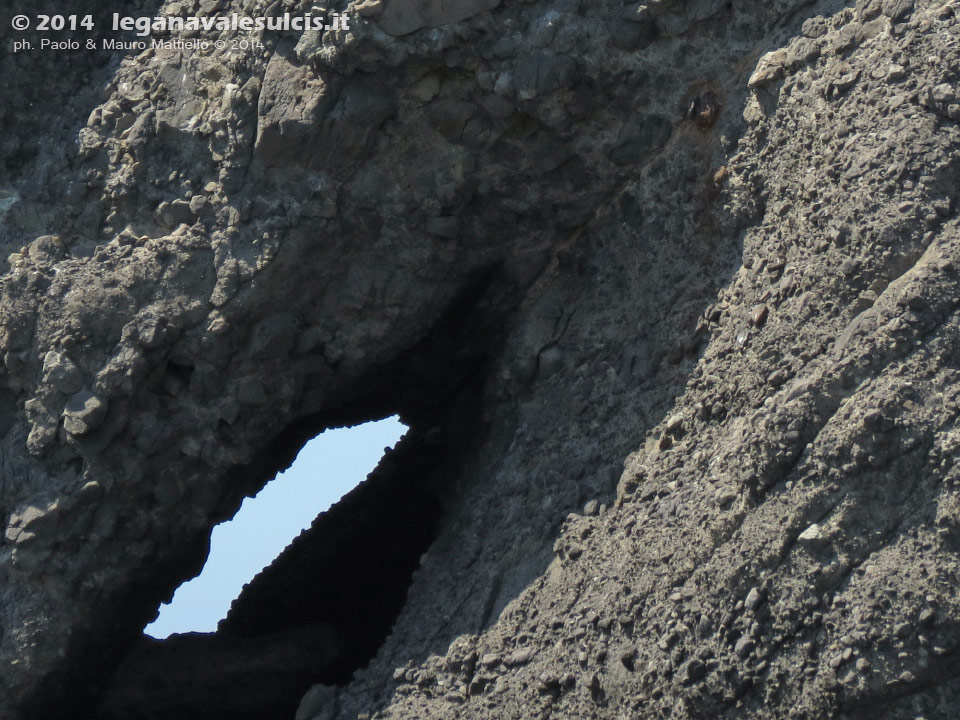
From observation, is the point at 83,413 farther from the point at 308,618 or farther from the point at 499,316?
the point at 308,618

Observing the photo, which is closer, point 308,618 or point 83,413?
point 83,413

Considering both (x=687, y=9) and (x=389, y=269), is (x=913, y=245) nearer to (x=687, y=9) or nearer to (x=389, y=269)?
(x=687, y=9)

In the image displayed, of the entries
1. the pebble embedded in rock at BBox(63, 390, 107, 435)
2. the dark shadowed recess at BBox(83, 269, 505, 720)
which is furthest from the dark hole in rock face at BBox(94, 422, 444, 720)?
the pebble embedded in rock at BBox(63, 390, 107, 435)

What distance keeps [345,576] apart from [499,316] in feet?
4.03

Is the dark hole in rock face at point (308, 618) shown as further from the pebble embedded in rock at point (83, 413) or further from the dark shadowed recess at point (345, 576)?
the pebble embedded in rock at point (83, 413)


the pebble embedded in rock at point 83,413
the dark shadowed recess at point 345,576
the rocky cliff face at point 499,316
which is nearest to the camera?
the rocky cliff face at point 499,316

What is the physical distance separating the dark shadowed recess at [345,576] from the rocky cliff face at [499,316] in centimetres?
2

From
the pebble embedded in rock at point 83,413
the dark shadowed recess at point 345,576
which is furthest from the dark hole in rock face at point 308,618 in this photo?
the pebble embedded in rock at point 83,413

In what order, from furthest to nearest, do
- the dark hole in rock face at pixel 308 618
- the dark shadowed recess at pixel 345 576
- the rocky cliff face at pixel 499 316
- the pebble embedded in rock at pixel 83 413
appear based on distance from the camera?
the dark hole in rock face at pixel 308 618 → the dark shadowed recess at pixel 345 576 → the pebble embedded in rock at pixel 83 413 → the rocky cliff face at pixel 499 316

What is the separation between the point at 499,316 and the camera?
3.29m

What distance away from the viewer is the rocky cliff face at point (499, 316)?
246cm

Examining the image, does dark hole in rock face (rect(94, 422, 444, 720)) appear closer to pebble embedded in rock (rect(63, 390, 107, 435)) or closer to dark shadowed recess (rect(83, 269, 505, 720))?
dark shadowed recess (rect(83, 269, 505, 720))

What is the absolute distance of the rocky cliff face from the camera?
8.07 feet

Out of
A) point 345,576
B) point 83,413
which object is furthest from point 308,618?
point 83,413
